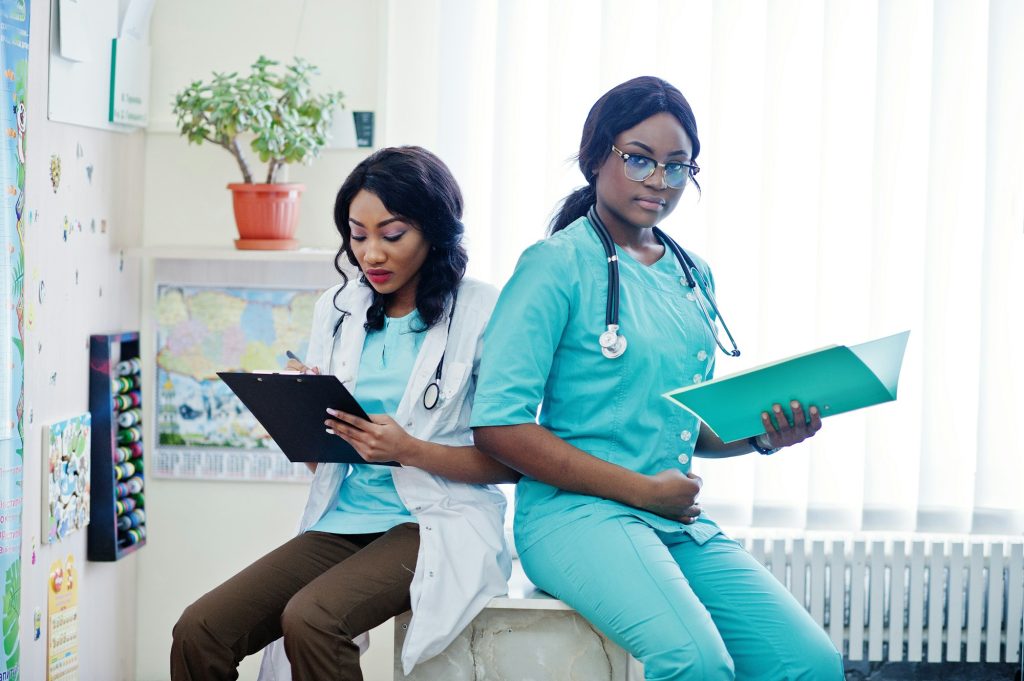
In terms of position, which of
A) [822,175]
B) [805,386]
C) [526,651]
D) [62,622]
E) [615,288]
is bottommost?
[62,622]

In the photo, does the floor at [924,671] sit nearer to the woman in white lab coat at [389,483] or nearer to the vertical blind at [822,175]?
the vertical blind at [822,175]

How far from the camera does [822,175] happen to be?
2.49 m

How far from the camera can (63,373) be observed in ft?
7.21

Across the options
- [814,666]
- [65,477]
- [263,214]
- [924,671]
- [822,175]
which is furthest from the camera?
[924,671]

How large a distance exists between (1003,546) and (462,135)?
1667mm

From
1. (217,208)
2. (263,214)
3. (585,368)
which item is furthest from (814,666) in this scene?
(217,208)

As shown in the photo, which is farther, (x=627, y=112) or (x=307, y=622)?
(x=627, y=112)

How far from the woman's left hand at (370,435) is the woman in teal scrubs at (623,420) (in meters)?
0.13

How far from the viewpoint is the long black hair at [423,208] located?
1781 mm

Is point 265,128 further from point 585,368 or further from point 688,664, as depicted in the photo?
point 688,664

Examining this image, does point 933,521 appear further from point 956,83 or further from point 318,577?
point 318,577

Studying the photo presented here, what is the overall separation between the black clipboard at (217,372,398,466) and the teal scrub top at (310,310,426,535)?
0.09 m

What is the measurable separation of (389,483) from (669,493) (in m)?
0.49

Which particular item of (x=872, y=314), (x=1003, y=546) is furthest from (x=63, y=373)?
(x=1003, y=546)
